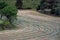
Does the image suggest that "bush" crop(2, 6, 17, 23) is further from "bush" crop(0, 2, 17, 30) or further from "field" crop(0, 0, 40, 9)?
"field" crop(0, 0, 40, 9)

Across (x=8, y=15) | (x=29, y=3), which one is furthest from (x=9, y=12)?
(x=29, y=3)

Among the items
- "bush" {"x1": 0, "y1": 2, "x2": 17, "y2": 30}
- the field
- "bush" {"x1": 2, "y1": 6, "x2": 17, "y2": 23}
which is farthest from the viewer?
the field

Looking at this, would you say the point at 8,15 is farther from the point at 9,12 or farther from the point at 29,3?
the point at 29,3

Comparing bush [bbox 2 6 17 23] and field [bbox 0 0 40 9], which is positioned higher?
bush [bbox 2 6 17 23]

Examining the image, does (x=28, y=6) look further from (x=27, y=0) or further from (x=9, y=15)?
(x=9, y=15)

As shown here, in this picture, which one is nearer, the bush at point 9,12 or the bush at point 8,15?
the bush at point 8,15

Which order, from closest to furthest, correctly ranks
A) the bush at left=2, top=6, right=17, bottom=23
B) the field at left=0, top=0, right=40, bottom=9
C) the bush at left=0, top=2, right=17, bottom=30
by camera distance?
the bush at left=0, top=2, right=17, bottom=30 < the bush at left=2, top=6, right=17, bottom=23 < the field at left=0, top=0, right=40, bottom=9

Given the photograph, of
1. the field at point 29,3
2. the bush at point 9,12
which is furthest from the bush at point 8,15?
the field at point 29,3

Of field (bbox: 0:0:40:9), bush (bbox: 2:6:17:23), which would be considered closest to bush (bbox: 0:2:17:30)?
bush (bbox: 2:6:17:23)

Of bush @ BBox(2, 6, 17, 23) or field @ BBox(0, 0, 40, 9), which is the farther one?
field @ BBox(0, 0, 40, 9)

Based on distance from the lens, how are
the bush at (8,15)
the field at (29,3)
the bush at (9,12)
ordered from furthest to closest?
1. the field at (29,3)
2. the bush at (9,12)
3. the bush at (8,15)

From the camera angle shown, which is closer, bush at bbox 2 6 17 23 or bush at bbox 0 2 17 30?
bush at bbox 0 2 17 30

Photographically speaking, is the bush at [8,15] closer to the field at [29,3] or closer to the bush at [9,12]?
the bush at [9,12]

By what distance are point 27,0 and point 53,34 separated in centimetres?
1591
